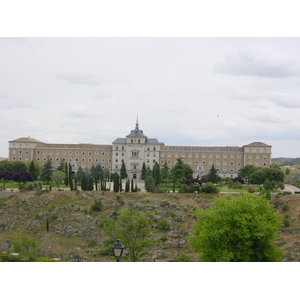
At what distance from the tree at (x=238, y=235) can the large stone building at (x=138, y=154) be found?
3822 cm

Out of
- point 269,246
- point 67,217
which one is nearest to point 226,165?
point 67,217

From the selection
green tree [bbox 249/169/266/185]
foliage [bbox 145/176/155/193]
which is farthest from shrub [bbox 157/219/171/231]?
green tree [bbox 249/169/266/185]

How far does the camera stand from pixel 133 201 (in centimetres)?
3331

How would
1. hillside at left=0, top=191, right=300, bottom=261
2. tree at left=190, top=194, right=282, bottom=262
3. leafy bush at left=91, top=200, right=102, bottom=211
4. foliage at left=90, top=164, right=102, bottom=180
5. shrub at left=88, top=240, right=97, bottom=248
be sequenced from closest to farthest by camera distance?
tree at left=190, top=194, right=282, bottom=262
hillside at left=0, top=191, right=300, bottom=261
shrub at left=88, top=240, right=97, bottom=248
leafy bush at left=91, top=200, right=102, bottom=211
foliage at left=90, top=164, right=102, bottom=180

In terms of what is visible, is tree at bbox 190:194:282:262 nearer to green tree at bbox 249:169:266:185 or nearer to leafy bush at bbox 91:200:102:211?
leafy bush at bbox 91:200:102:211

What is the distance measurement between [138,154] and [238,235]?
41.1 m

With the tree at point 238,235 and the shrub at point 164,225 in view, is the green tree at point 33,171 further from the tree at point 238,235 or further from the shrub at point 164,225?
the tree at point 238,235

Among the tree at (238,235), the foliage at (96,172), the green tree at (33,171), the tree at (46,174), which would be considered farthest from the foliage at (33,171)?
the tree at (238,235)

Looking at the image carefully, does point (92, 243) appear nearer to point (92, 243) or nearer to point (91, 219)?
point (92, 243)

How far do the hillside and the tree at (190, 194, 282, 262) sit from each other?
5564 mm

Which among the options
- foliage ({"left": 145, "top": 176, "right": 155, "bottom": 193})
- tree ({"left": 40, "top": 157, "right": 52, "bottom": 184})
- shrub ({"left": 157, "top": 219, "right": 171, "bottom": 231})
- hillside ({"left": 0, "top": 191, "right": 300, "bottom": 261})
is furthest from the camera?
tree ({"left": 40, "top": 157, "right": 52, "bottom": 184})

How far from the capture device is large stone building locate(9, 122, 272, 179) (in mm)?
55000

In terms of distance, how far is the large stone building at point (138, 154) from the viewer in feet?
180

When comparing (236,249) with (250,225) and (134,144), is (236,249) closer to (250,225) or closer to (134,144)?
(250,225)
